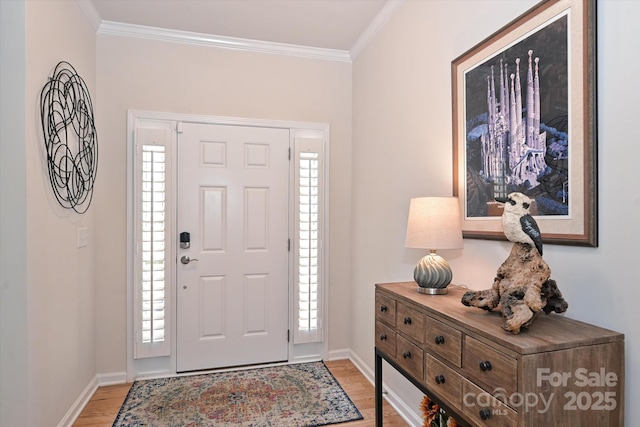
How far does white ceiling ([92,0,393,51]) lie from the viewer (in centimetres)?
268

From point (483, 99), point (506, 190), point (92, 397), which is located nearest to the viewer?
point (506, 190)

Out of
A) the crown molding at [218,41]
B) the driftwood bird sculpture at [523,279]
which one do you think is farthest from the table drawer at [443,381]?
the crown molding at [218,41]

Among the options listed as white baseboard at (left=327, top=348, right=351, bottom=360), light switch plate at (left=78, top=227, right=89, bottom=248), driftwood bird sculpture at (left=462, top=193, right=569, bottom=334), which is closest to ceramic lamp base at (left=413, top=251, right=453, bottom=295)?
driftwood bird sculpture at (left=462, top=193, right=569, bottom=334)

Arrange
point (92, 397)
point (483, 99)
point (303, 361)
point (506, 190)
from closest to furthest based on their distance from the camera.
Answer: point (506, 190)
point (483, 99)
point (92, 397)
point (303, 361)

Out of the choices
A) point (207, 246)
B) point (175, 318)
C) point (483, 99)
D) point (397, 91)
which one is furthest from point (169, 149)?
point (483, 99)

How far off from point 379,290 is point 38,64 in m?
2.17

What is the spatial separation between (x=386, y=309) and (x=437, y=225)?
19.5 inches

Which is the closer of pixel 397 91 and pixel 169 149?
pixel 397 91

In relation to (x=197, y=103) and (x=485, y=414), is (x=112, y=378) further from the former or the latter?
(x=485, y=414)

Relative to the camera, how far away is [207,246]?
317 cm

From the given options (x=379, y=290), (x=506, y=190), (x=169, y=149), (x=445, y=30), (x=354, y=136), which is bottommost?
(x=379, y=290)

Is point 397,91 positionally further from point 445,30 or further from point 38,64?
point 38,64

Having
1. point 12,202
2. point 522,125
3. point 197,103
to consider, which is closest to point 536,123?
point 522,125

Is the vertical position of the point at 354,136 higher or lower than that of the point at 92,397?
higher
